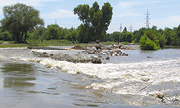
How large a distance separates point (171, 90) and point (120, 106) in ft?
8.94

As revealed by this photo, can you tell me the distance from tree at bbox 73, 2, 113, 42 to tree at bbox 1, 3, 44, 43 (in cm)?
3066

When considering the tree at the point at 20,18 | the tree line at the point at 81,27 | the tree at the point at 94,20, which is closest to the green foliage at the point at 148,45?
the tree line at the point at 81,27

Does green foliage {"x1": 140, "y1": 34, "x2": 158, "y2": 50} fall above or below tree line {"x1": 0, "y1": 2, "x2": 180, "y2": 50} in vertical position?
below

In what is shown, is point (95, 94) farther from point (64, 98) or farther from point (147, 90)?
point (147, 90)

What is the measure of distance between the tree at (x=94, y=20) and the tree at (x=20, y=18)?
3066 centimetres

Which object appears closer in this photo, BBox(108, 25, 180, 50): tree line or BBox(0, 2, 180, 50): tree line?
BBox(108, 25, 180, 50): tree line

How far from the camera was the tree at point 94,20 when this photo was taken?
288 ft

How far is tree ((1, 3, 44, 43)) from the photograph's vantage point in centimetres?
5719

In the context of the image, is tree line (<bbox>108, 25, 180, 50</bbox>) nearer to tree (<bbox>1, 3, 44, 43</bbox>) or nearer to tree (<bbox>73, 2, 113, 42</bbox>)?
tree (<bbox>73, 2, 113, 42</bbox>)

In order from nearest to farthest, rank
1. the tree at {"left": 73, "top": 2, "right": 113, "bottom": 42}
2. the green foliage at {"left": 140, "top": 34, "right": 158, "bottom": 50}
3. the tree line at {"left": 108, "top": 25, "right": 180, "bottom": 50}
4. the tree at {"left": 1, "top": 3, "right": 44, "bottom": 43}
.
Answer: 1. the green foliage at {"left": 140, "top": 34, "right": 158, "bottom": 50}
2. the tree line at {"left": 108, "top": 25, "right": 180, "bottom": 50}
3. the tree at {"left": 1, "top": 3, "right": 44, "bottom": 43}
4. the tree at {"left": 73, "top": 2, "right": 113, "bottom": 42}

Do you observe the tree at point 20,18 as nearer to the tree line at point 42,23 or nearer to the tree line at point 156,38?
the tree line at point 42,23

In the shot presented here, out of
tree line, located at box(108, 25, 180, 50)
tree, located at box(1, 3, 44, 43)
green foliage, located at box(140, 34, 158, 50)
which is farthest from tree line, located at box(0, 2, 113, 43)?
green foliage, located at box(140, 34, 158, 50)

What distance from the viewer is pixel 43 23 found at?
60719 mm

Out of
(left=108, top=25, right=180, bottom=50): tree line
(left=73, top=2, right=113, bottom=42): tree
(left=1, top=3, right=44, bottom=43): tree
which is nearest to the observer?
(left=108, top=25, right=180, bottom=50): tree line
